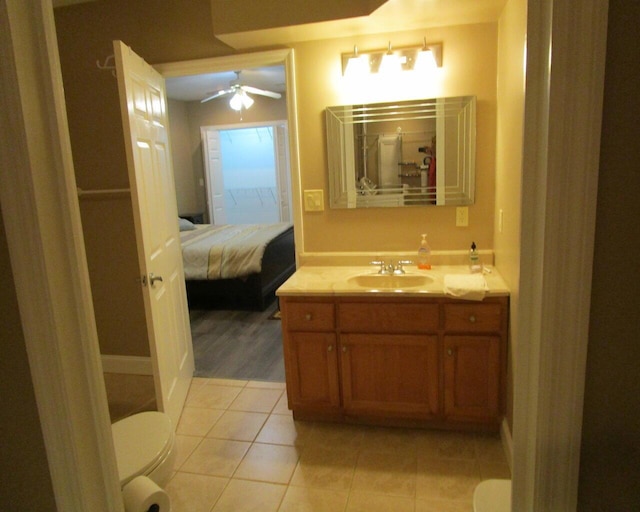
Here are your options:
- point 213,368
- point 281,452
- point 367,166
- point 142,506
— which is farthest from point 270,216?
point 142,506

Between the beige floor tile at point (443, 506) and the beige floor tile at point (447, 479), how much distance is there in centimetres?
2

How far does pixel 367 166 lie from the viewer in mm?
2646

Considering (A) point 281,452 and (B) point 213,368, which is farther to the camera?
(B) point 213,368

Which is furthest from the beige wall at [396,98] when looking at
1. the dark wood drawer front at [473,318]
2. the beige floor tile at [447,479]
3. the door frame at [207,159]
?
the door frame at [207,159]

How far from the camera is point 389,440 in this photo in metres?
2.34

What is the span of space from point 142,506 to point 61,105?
1.11 meters

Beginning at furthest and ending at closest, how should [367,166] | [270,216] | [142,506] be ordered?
1. [270,216]
2. [367,166]
3. [142,506]

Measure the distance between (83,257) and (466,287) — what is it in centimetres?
172

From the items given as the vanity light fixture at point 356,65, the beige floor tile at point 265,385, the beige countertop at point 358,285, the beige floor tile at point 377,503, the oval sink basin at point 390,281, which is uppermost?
the vanity light fixture at point 356,65

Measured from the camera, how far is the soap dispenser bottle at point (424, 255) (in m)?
2.60

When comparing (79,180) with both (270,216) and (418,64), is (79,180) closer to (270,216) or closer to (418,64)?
(418,64)

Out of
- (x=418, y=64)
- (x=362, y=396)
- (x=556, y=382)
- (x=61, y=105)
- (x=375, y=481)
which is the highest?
(x=418, y=64)

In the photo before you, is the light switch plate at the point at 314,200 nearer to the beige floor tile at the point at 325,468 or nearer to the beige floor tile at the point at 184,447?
the beige floor tile at the point at 325,468

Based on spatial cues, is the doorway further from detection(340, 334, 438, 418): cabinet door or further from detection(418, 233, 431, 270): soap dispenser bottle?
detection(418, 233, 431, 270): soap dispenser bottle
